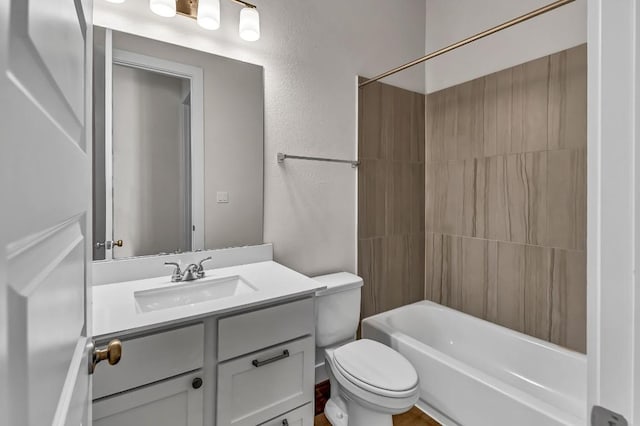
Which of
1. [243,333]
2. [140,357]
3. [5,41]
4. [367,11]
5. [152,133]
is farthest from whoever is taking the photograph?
[367,11]

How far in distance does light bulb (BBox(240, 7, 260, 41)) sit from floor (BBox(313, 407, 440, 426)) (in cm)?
216

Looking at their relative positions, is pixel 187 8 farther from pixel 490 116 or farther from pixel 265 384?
pixel 490 116

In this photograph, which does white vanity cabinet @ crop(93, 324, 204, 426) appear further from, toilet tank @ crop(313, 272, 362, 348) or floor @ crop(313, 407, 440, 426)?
floor @ crop(313, 407, 440, 426)

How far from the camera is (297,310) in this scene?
50.6 inches

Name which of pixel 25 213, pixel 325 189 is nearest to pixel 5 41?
pixel 25 213

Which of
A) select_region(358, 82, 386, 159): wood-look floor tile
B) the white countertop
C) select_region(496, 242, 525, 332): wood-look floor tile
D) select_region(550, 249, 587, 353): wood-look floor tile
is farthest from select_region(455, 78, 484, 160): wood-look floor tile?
the white countertop

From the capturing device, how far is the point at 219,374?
1.10 m

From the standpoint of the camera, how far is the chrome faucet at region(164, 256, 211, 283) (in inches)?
55.9

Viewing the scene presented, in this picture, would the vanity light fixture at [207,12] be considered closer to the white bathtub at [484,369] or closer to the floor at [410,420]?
the white bathtub at [484,369]

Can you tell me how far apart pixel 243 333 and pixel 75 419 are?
0.69 meters

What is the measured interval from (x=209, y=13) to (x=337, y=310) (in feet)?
5.55

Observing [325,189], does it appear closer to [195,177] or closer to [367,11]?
[195,177]

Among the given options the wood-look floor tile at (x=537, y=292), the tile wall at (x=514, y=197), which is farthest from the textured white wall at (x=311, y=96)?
the wood-look floor tile at (x=537, y=292)
